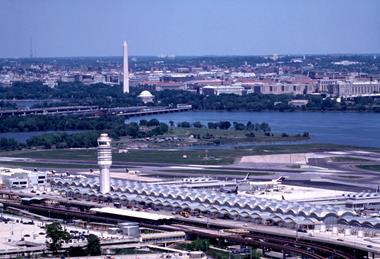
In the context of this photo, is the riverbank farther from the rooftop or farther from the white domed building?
the white domed building

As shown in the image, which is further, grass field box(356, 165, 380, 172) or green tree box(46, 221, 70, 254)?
grass field box(356, 165, 380, 172)

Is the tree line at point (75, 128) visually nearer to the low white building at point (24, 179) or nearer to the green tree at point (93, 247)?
the low white building at point (24, 179)

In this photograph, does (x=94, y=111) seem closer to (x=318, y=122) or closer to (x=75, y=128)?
(x=75, y=128)

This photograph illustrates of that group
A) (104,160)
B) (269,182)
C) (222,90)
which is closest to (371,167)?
(269,182)

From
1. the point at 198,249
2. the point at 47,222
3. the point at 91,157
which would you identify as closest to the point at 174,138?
the point at 91,157

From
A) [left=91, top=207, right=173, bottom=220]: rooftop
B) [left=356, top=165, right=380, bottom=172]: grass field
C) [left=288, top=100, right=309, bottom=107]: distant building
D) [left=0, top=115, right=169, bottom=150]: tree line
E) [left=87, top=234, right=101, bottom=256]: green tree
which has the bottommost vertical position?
[left=288, top=100, right=309, bottom=107]: distant building

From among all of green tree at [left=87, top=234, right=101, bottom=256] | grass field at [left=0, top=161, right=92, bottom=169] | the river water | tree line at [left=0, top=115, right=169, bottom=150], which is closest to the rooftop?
green tree at [left=87, top=234, right=101, bottom=256]

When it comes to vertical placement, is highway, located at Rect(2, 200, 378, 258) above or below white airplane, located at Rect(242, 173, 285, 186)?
above

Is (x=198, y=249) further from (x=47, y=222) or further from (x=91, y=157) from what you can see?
(x=91, y=157)
